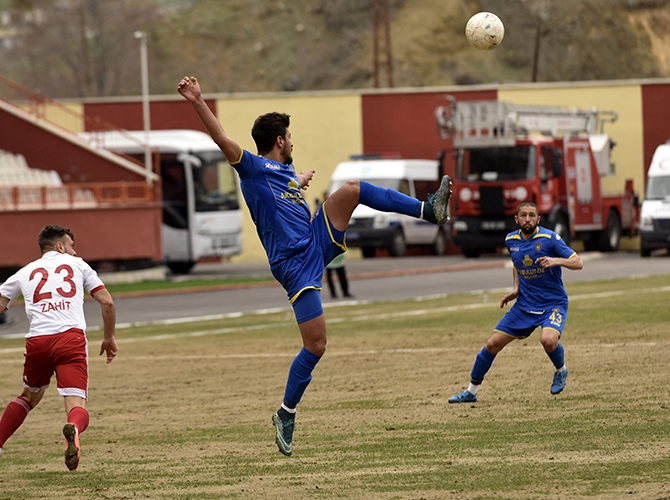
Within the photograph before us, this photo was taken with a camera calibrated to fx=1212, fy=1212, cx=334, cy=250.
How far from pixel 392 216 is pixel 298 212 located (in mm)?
30379

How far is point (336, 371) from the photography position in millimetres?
14320

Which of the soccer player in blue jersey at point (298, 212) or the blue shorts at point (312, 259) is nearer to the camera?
the soccer player in blue jersey at point (298, 212)

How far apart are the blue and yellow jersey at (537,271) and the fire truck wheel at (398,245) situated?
2765cm

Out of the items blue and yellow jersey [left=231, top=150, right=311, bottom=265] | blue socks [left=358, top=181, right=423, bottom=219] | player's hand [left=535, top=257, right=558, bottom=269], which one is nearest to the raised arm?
blue and yellow jersey [left=231, top=150, right=311, bottom=265]

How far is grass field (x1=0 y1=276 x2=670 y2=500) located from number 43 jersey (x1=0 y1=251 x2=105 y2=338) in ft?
3.54

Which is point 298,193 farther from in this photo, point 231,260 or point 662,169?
point 231,260

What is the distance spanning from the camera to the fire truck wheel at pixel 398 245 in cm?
3881

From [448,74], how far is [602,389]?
231ft

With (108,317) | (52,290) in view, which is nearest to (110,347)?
(108,317)

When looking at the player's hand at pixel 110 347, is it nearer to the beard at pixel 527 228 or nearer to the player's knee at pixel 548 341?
the player's knee at pixel 548 341

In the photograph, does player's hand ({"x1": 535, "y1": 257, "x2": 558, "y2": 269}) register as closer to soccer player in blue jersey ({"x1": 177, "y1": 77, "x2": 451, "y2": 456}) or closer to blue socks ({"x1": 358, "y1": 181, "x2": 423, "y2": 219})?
soccer player in blue jersey ({"x1": 177, "y1": 77, "x2": 451, "y2": 456})

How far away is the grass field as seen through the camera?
7512mm

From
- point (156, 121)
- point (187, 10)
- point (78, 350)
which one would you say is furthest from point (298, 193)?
point (187, 10)

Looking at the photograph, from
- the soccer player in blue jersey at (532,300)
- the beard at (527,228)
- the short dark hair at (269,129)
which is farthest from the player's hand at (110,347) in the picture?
the beard at (527,228)
